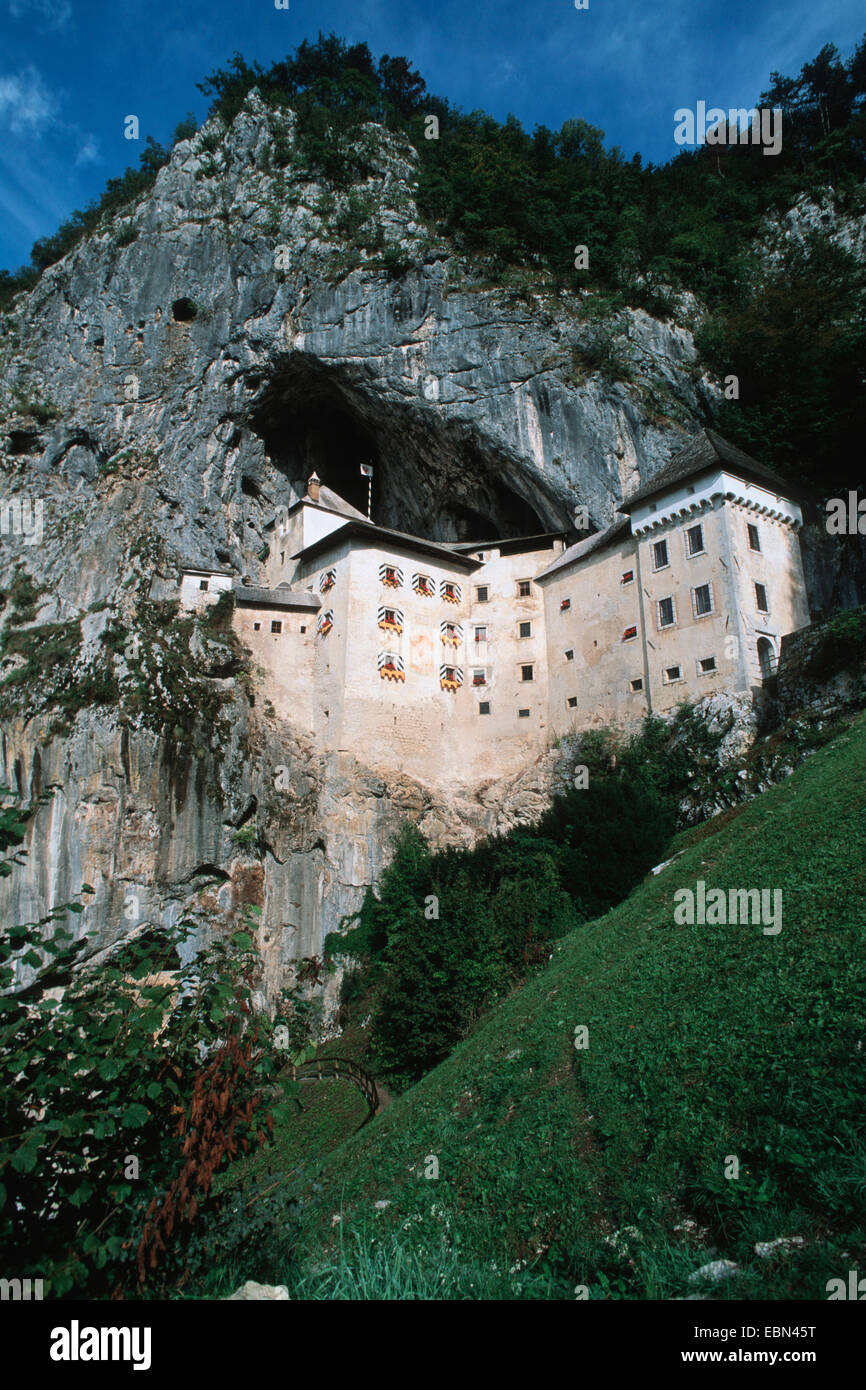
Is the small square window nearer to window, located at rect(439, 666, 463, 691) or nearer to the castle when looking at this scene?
the castle

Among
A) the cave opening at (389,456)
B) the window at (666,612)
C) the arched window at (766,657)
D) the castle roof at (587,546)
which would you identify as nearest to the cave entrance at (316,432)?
the cave opening at (389,456)

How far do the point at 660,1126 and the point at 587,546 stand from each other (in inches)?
1151

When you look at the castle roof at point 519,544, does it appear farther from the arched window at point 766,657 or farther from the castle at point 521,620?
the arched window at point 766,657

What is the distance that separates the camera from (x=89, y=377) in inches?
1751

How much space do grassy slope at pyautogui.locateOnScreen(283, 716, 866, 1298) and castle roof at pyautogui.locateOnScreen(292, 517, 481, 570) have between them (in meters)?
25.1

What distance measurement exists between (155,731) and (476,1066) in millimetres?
24217

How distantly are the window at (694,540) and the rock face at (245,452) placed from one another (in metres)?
5.46

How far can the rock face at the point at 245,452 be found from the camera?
3300cm

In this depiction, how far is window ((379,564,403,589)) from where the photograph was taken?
120 ft

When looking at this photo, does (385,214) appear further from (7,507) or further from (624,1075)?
(624,1075)

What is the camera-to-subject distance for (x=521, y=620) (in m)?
37.3

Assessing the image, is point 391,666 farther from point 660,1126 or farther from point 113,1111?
point 113,1111

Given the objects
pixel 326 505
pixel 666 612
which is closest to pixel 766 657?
pixel 666 612
